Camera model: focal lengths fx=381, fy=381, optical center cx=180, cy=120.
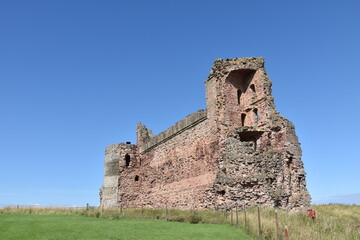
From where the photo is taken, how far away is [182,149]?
2342 centimetres

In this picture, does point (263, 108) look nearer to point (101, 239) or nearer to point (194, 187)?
point (194, 187)

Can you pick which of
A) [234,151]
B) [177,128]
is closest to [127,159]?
[177,128]

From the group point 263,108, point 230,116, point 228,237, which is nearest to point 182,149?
point 230,116

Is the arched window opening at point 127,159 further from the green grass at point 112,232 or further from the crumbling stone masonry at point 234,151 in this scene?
the green grass at point 112,232

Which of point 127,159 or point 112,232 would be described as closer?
point 112,232

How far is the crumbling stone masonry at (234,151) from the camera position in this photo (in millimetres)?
17969

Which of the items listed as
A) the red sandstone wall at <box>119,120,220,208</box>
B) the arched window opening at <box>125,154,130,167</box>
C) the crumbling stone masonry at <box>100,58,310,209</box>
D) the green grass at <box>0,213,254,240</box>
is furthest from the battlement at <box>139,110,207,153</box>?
the green grass at <box>0,213,254,240</box>

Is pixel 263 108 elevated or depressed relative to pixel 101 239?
elevated

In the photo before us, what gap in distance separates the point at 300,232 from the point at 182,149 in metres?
12.8

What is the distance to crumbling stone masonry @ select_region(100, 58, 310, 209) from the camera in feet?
59.0

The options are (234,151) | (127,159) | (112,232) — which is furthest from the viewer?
(127,159)

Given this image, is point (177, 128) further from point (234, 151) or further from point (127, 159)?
point (127, 159)

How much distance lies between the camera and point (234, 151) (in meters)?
18.6

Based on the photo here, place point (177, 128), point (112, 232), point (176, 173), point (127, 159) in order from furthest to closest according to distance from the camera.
Answer: 1. point (127, 159)
2. point (177, 128)
3. point (176, 173)
4. point (112, 232)
